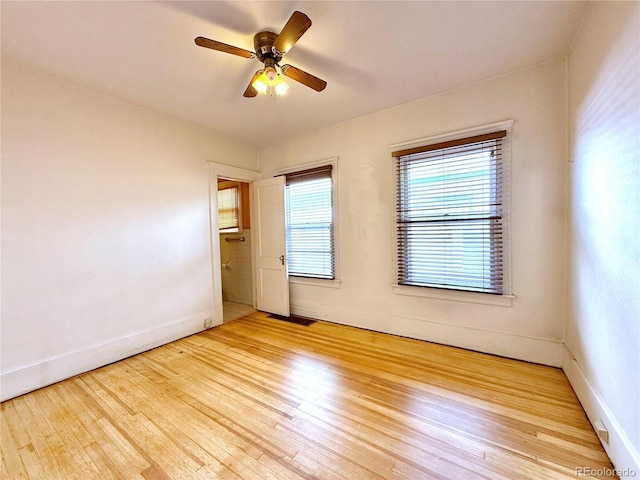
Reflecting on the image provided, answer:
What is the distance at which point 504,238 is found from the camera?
2.44 metres

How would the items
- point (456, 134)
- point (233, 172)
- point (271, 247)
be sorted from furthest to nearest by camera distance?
point (271, 247) → point (233, 172) → point (456, 134)

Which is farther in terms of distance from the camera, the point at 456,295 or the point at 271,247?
the point at 271,247

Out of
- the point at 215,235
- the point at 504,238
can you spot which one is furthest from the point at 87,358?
the point at 504,238

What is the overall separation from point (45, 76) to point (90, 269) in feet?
5.60

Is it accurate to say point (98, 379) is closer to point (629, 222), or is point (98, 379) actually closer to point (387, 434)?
point (387, 434)

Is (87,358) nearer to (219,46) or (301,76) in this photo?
(219,46)

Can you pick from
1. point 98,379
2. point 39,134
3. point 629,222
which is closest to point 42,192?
point 39,134

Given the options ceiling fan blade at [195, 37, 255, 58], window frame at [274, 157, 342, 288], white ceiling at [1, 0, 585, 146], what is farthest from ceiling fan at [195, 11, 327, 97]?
window frame at [274, 157, 342, 288]

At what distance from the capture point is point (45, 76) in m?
2.21

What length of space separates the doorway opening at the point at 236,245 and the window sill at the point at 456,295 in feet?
8.18

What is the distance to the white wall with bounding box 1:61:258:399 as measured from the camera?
2.08 meters

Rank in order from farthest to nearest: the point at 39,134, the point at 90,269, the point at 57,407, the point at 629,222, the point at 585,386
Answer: the point at 90,269, the point at 39,134, the point at 57,407, the point at 585,386, the point at 629,222

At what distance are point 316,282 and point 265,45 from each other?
277cm

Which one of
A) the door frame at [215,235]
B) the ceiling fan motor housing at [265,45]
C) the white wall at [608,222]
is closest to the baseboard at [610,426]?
the white wall at [608,222]
